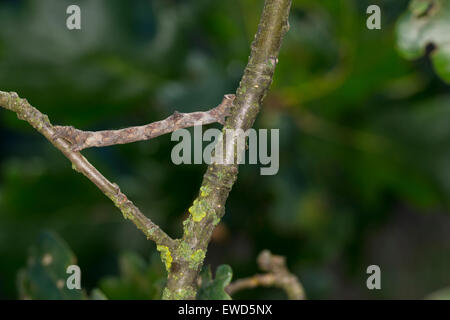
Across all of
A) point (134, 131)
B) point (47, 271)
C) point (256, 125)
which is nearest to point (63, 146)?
point (134, 131)

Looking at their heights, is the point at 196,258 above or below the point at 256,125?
below

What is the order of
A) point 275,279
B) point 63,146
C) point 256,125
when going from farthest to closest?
point 256,125, point 275,279, point 63,146

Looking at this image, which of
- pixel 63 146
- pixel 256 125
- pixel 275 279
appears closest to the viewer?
pixel 63 146

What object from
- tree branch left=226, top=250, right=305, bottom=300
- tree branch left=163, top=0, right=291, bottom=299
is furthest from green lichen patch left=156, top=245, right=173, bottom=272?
tree branch left=226, top=250, right=305, bottom=300

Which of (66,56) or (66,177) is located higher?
(66,56)

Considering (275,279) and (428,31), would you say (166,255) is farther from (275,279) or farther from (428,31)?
(428,31)

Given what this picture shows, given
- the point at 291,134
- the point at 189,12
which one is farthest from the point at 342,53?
the point at 189,12

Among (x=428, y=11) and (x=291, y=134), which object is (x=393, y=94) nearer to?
(x=291, y=134)
